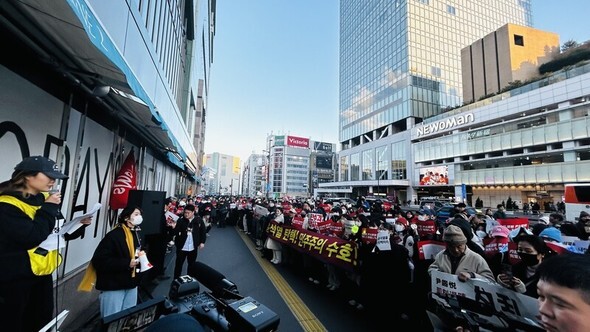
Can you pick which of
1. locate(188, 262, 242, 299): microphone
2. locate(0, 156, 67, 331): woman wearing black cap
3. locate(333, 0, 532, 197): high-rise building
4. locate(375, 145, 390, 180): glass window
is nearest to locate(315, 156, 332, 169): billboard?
locate(333, 0, 532, 197): high-rise building

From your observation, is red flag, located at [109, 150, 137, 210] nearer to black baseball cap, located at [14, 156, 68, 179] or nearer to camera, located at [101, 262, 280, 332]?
black baseball cap, located at [14, 156, 68, 179]

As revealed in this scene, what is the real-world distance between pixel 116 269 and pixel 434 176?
157 ft

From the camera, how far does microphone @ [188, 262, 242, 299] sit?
7.41ft

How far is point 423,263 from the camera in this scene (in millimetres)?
4656

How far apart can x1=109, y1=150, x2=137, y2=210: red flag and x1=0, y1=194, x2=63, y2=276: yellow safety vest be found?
4635 millimetres

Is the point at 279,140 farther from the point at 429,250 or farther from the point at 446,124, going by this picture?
the point at 429,250

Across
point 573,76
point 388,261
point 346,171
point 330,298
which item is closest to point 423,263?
point 388,261

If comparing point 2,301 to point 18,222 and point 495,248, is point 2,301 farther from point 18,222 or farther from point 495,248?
point 495,248

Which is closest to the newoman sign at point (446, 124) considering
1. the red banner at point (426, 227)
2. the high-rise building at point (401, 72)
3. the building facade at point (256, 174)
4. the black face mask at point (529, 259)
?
the high-rise building at point (401, 72)

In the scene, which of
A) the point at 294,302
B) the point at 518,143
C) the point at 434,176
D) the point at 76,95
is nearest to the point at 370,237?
the point at 294,302

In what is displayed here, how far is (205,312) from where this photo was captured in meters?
1.90

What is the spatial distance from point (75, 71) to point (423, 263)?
6391mm

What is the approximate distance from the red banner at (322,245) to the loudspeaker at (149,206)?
11.9ft

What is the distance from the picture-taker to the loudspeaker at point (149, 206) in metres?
5.21
